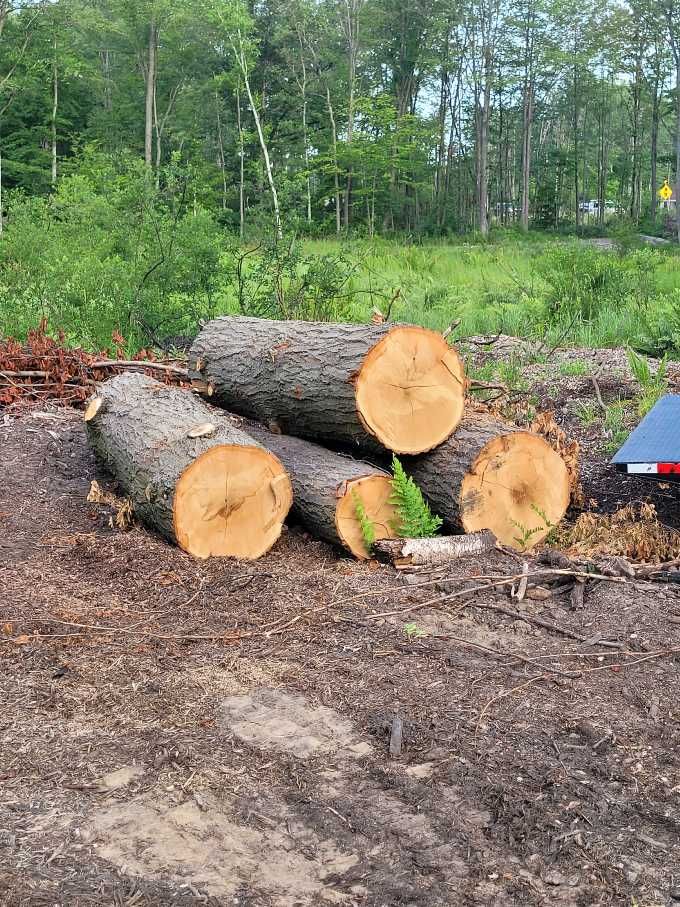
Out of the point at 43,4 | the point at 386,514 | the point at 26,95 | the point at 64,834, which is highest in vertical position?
the point at 43,4

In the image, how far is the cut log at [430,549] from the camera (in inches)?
193

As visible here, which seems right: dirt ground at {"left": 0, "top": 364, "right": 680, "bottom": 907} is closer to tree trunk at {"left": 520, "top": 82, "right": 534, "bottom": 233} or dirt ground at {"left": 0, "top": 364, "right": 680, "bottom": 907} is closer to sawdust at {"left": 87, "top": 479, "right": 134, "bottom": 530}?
sawdust at {"left": 87, "top": 479, "right": 134, "bottom": 530}

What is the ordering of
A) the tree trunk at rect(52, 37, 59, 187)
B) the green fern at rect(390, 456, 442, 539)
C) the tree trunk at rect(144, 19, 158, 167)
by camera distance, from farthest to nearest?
the tree trunk at rect(144, 19, 158, 167) → the tree trunk at rect(52, 37, 59, 187) → the green fern at rect(390, 456, 442, 539)

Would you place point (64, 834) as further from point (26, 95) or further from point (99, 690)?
point (26, 95)

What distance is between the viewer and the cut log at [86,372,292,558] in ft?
16.4

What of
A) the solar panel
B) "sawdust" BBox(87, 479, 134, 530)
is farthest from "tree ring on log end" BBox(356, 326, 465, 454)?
"sawdust" BBox(87, 479, 134, 530)

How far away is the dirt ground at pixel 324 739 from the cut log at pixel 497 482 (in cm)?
43

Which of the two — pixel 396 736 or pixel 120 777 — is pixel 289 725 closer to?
pixel 396 736

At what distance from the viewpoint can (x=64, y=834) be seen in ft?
8.45

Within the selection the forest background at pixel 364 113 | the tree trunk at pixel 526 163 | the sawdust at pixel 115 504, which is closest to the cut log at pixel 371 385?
the sawdust at pixel 115 504

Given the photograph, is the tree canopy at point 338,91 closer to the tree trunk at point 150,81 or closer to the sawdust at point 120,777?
the tree trunk at point 150,81

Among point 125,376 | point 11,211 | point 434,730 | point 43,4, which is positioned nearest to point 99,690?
point 434,730

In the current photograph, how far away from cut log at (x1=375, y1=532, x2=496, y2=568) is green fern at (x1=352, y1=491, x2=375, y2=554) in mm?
74

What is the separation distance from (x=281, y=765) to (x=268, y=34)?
39.6 meters
